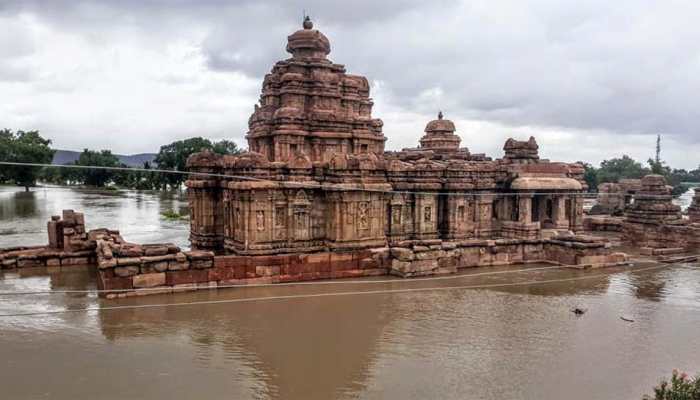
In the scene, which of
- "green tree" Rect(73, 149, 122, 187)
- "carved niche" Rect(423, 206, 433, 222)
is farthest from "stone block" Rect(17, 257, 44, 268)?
"green tree" Rect(73, 149, 122, 187)

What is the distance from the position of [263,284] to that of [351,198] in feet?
11.3

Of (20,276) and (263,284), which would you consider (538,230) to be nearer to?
(263,284)

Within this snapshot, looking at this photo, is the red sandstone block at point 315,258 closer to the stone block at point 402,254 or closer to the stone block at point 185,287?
the stone block at point 402,254

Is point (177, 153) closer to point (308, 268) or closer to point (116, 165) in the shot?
point (116, 165)

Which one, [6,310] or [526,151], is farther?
[526,151]

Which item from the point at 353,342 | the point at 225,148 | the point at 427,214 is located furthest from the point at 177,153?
the point at 353,342

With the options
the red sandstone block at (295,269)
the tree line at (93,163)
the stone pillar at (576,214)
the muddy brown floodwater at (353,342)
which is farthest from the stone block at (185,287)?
the tree line at (93,163)

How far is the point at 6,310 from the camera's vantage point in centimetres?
1040

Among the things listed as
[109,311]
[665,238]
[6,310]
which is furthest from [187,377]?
[665,238]

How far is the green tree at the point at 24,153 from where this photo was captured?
4900 centimetres

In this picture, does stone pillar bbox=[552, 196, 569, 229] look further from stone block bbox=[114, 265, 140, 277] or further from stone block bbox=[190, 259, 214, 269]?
stone block bbox=[114, 265, 140, 277]

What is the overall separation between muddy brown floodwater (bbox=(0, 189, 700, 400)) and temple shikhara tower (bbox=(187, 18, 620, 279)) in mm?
2016

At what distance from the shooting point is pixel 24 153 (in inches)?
1944

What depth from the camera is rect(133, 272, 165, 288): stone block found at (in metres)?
11.4
